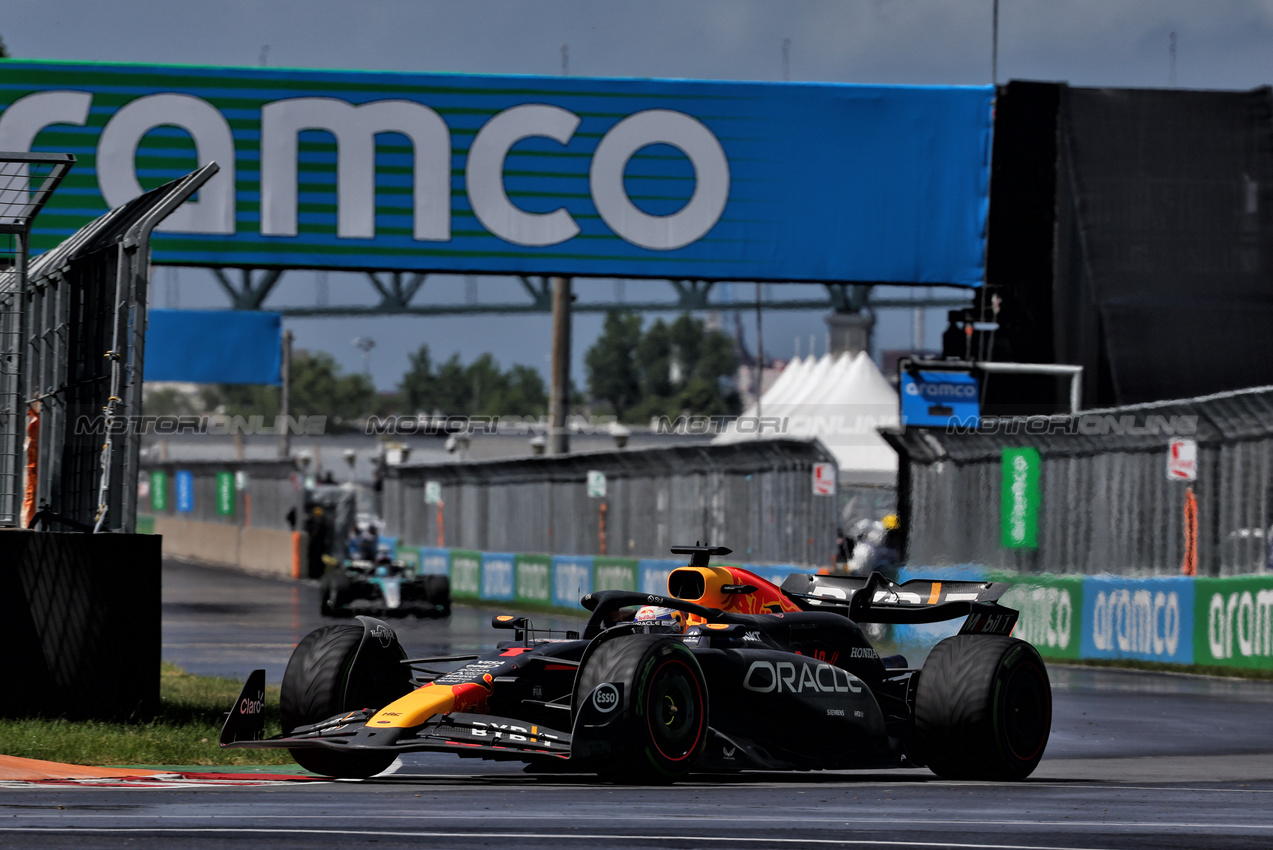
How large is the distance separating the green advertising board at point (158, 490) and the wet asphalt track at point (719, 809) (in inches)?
2401

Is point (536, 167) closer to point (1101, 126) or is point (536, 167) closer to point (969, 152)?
point (969, 152)

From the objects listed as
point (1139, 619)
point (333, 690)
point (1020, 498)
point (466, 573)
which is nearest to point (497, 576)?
point (466, 573)

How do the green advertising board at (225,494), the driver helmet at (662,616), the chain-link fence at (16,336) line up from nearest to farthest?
1. the driver helmet at (662,616)
2. the chain-link fence at (16,336)
3. the green advertising board at (225,494)

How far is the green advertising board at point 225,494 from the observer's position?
5535 cm

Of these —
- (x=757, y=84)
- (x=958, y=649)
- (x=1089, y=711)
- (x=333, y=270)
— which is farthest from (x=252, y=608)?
(x=958, y=649)

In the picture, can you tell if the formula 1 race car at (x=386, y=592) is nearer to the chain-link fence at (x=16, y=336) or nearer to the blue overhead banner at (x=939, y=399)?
the blue overhead banner at (x=939, y=399)

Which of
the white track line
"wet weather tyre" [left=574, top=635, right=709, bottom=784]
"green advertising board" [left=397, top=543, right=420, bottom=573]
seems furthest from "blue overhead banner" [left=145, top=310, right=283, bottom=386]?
"green advertising board" [left=397, top=543, right=420, bottom=573]

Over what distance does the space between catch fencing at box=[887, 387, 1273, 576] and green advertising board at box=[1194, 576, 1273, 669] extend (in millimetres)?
282

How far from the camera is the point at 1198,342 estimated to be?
20203 millimetres

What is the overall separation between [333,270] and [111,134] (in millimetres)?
2484

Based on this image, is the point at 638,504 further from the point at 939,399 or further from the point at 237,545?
the point at 237,545

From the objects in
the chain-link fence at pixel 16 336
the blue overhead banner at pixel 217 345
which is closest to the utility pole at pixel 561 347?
the blue overhead banner at pixel 217 345

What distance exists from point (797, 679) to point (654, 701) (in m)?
1.11

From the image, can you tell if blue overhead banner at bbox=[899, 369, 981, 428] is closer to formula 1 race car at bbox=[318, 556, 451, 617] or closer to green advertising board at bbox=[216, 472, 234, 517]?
formula 1 race car at bbox=[318, 556, 451, 617]
